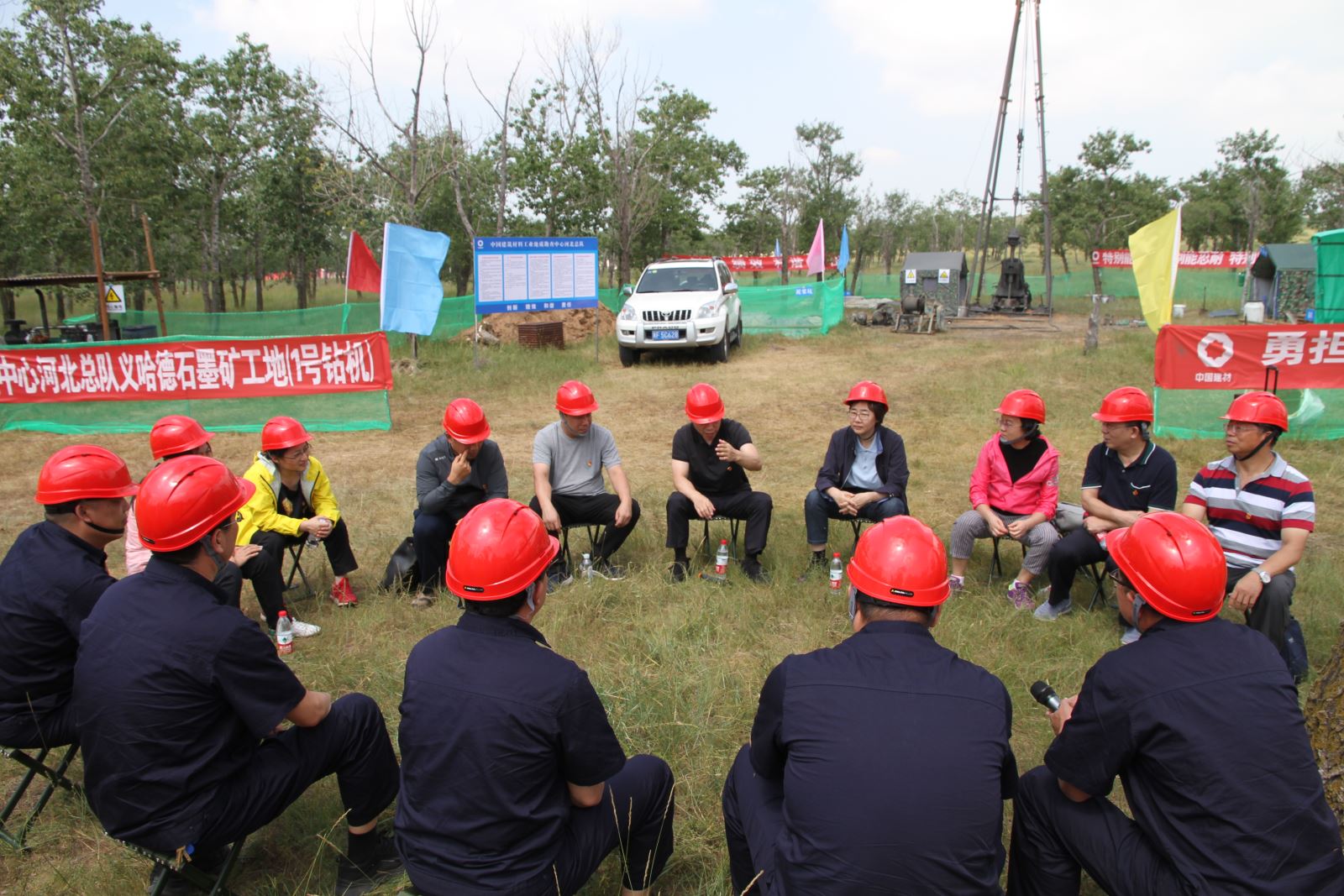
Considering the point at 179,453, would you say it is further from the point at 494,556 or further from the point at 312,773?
the point at 494,556

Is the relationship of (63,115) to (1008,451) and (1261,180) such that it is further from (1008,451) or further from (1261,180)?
(1261,180)

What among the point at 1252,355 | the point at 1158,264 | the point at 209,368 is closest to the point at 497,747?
the point at 1252,355

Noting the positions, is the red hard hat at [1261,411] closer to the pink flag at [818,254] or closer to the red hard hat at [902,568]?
the red hard hat at [902,568]

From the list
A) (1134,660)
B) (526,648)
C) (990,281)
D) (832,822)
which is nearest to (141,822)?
(526,648)

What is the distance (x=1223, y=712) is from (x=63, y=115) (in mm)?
24456

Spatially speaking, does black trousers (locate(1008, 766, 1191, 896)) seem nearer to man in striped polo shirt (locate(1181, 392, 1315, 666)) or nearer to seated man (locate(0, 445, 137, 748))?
man in striped polo shirt (locate(1181, 392, 1315, 666))

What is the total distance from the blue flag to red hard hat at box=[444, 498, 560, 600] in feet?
29.1

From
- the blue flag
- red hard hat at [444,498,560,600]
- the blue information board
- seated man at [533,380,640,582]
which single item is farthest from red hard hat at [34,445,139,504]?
the blue information board

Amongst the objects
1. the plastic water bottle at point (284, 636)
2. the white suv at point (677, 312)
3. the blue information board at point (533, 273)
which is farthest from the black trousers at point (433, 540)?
the white suv at point (677, 312)

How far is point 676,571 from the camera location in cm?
485

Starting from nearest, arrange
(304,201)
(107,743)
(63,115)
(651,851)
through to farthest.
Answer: (107,743) → (651,851) → (63,115) → (304,201)

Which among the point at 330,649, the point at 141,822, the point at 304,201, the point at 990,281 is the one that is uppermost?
the point at 304,201

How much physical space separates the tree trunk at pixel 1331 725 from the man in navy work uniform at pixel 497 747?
2.24 m

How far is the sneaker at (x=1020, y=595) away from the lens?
4391 mm
